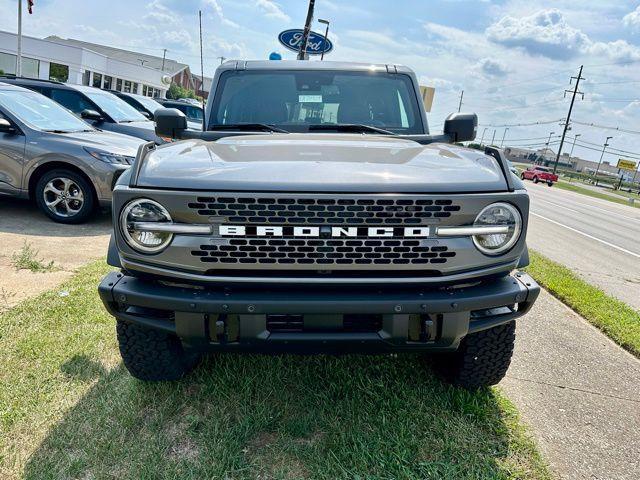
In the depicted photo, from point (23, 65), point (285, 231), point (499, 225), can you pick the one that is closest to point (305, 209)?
point (285, 231)

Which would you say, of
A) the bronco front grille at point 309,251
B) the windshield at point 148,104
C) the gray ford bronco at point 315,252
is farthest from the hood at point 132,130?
the bronco front grille at point 309,251

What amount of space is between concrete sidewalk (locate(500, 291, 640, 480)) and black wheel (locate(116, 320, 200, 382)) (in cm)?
197

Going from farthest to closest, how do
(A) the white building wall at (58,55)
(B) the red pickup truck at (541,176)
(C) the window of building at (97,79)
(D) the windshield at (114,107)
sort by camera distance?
(C) the window of building at (97,79) → (B) the red pickup truck at (541,176) → (A) the white building wall at (58,55) → (D) the windshield at (114,107)

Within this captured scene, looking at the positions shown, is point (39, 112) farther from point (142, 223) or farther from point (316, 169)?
point (316, 169)

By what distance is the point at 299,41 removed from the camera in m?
17.1

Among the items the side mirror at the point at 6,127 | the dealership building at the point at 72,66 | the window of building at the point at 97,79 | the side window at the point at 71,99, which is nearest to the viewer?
the side mirror at the point at 6,127

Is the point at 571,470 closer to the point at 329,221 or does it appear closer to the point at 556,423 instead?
the point at 556,423

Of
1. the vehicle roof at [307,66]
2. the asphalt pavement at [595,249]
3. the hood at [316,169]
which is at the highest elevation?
the vehicle roof at [307,66]

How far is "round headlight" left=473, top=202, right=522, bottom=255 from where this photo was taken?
7.19 feet

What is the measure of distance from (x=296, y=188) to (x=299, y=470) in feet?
4.15

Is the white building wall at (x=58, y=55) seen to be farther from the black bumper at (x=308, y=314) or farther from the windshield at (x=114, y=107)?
the black bumper at (x=308, y=314)

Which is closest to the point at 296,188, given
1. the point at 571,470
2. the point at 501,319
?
the point at 501,319

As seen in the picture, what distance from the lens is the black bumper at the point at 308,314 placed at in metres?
2.06

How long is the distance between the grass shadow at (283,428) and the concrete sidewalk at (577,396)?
8.6 inches
